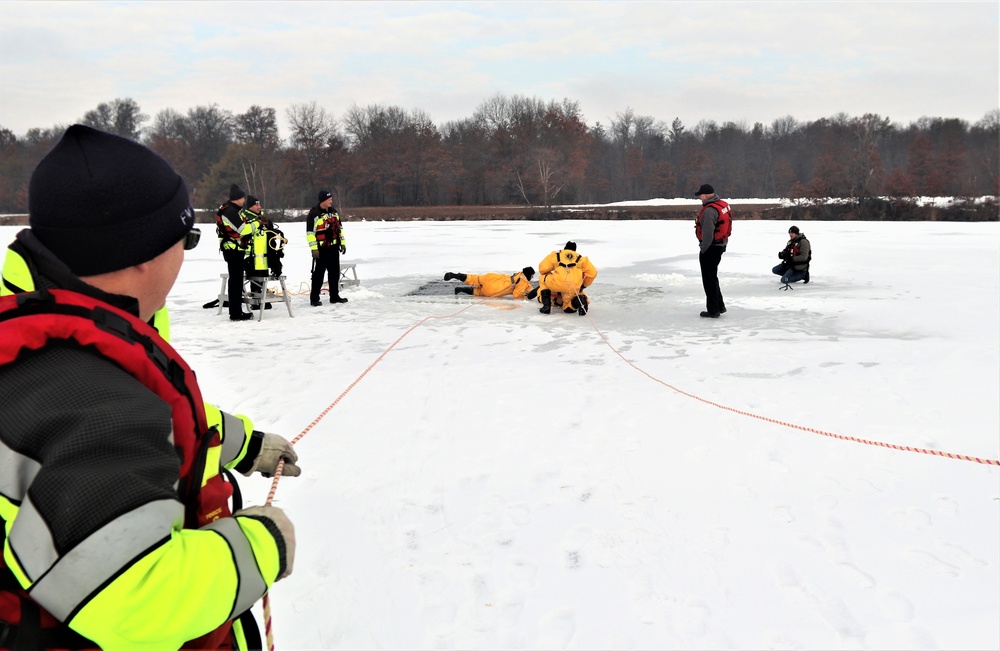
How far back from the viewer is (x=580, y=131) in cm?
7062

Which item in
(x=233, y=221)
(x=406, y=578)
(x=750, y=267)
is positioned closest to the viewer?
(x=406, y=578)

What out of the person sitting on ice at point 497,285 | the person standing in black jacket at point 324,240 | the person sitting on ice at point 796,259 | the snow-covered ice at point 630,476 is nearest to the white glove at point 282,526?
the snow-covered ice at point 630,476

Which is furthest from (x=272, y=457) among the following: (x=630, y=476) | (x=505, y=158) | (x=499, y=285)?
(x=505, y=158)

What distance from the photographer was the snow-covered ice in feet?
9.00

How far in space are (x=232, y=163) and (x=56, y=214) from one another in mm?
59276

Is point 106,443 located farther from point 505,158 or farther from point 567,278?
point 505,158

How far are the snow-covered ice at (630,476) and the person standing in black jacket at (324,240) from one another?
5.30 ft

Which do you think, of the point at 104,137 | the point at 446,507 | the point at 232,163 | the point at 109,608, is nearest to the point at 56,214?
the point at 104,137

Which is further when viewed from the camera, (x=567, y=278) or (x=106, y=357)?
(x=567, y=278)

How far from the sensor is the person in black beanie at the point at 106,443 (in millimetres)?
951

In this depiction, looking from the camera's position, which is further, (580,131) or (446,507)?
(580,131)

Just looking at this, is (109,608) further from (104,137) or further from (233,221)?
(233,221)

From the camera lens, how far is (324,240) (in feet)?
32.4

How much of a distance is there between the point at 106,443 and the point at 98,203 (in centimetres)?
44
